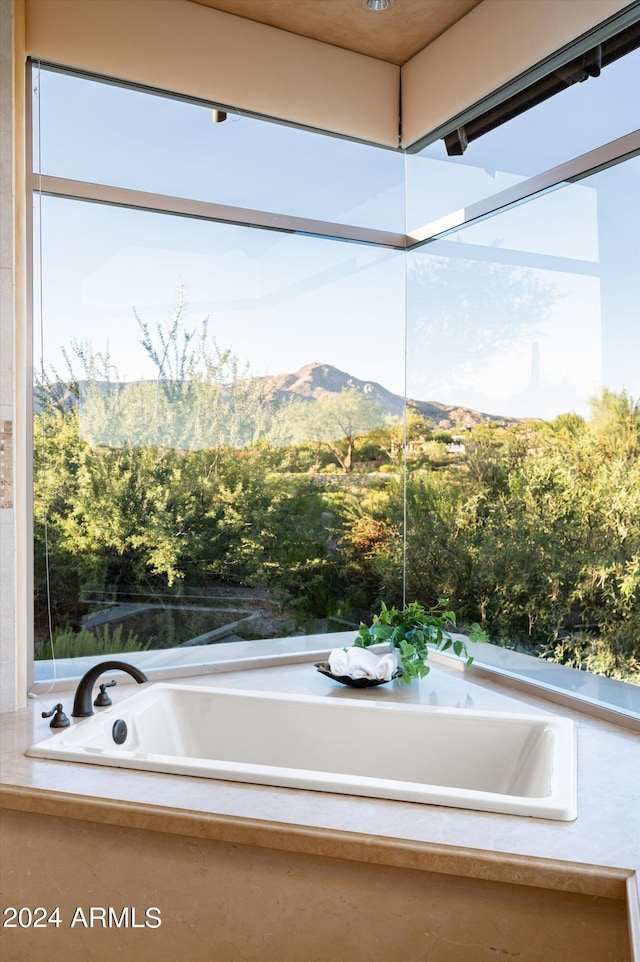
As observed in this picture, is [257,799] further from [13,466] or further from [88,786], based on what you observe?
[13,466]

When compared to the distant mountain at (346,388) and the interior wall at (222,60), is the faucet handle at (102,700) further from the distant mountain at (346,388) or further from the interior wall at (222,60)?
the interior wall at (222,60)

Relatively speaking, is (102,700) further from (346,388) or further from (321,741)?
(346,388)

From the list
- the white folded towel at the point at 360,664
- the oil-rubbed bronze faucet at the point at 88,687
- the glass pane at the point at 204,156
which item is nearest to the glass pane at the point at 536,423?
the glass pane at the point at 204,156

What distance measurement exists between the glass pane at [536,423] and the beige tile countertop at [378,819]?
23.8 inches

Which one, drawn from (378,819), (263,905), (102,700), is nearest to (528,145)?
(378,819)

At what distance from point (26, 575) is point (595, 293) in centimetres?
217

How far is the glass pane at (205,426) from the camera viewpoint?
2758 millimetres

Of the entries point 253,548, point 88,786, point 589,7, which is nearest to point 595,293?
point 589,7

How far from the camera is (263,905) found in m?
1.65

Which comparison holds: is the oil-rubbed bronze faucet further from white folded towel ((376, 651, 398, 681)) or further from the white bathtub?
white folded towel ((376, 651, 398, 681))

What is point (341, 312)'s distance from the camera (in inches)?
133

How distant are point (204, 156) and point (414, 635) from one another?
208cm

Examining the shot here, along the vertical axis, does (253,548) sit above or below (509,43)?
below

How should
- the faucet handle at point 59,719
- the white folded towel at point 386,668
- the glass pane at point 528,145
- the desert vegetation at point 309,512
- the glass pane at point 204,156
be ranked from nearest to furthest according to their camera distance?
1. the faucet handle at point 59,719
2. the glass pane at point 528,145
3. the desert vegetation at point 309,512
4. the glass pane at point 204,156
5. the white folded towel at point 386,668
